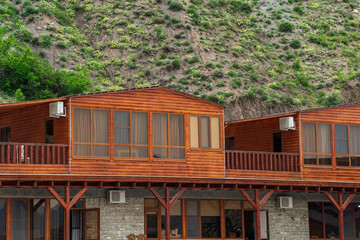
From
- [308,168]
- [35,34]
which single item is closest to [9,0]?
[35,34]

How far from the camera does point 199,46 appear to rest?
65.4 meters

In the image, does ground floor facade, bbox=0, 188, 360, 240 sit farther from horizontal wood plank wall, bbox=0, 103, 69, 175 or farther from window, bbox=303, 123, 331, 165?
window, bbox=303, 123, 331, 165

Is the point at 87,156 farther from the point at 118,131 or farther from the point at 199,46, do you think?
the point at 199,46

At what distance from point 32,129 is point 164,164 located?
533cm

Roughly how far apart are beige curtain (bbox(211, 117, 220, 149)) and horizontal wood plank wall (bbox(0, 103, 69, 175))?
20.1 ft

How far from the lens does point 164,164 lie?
94.4 ft

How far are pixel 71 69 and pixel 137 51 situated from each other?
7.11 metres

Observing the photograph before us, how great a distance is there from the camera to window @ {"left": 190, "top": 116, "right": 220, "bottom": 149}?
1170 inches

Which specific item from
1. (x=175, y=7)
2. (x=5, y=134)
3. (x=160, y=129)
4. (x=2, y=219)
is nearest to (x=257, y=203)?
(x=160, y=129)

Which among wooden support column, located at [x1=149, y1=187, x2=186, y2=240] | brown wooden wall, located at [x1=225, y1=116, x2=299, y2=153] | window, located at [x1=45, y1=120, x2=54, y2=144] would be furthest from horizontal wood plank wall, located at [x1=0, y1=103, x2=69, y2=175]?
brown wooden wall, located at [x1=225, y1=116, x2=299, y2=153]

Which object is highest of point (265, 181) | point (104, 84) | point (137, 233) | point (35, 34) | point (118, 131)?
point (35, 34)

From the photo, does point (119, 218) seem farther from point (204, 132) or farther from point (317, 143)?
point (317, 143)

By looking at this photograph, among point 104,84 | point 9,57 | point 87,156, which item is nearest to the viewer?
point 87,156

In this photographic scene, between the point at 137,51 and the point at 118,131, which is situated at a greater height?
the point at 137,51
